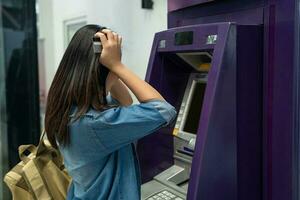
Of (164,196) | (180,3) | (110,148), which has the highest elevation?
(180,3)

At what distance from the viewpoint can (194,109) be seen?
5.15 ft

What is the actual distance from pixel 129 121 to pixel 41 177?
69cm

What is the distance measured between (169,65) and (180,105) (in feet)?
0.58

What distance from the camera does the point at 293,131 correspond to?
3.83 feet

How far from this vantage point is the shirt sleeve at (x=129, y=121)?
1.19m

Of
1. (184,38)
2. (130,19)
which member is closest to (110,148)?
(184,38)

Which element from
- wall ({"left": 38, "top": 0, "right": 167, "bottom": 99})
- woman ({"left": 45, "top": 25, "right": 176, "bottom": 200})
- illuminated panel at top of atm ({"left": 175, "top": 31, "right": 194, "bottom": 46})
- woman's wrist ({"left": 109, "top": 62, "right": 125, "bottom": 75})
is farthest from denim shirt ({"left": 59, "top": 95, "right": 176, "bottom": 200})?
wall ({"left": 38, "top": 0, "right": 167, "bottom": 99})

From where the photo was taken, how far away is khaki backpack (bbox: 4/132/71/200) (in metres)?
1.66

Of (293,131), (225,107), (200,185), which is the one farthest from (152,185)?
(293,131)

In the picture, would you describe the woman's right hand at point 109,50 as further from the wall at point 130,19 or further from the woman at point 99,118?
the wall at point 130,19

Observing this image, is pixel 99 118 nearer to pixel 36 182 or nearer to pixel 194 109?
pixel 194 109

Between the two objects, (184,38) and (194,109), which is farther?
(194,109)

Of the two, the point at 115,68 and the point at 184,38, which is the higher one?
the point at 184,38

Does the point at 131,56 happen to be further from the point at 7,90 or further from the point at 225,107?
the point at 225,107
